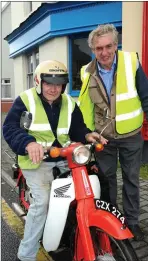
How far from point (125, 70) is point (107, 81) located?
0.64 feet

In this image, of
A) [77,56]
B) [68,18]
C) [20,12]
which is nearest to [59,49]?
[77,56]

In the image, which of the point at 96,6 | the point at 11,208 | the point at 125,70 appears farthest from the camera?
the point at 96,6

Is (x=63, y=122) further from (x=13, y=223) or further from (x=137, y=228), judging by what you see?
(x=13, y=223)

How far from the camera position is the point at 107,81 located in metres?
3.04

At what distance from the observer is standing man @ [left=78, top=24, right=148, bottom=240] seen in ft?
9.53

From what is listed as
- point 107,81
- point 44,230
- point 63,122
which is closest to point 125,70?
point 107,81

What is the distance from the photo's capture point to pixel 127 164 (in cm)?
322

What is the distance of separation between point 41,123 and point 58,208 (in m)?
0.67

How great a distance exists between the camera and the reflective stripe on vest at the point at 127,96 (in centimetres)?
296

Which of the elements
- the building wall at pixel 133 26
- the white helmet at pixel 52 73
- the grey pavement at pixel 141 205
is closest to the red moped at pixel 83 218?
the white helmet at pixel 52 73

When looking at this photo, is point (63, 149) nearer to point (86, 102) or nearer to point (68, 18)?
point (86, 102)

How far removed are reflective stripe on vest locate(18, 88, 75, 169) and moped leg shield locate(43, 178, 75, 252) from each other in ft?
0.99

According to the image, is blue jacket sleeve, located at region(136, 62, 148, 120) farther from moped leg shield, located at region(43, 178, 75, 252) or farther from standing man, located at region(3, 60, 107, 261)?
moped leg shield, located at region(43, 178, 75, 252)

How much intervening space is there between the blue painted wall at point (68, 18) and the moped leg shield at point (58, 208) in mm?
5866
